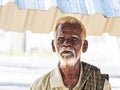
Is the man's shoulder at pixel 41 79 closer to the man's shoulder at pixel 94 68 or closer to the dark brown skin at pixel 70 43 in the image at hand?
the dark brown skin at pixel 70 43

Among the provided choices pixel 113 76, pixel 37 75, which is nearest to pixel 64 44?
pixel 37 75

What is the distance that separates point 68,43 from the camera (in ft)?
6.50

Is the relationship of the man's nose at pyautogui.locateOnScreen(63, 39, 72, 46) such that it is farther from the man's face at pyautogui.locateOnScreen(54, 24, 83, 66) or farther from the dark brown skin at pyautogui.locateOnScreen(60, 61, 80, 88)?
the dark brown skin at pyautogui.locateOnScreen(60, 61, 80, 88)

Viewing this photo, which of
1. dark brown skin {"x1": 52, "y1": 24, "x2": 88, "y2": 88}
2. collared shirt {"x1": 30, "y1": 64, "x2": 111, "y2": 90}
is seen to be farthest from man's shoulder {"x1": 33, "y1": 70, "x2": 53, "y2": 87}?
dark brown skin {"x1": 52, "y1": 24, "x2": 88, "y2": 88}

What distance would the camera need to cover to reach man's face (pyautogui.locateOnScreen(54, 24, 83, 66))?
1.98m

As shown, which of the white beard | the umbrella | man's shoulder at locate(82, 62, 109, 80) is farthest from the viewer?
man's shoulder at locate(82, 62, 109, 80)

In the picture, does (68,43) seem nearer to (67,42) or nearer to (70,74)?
(67,42)

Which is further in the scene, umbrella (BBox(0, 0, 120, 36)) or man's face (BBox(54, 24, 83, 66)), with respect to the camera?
man's face (BBox(54, 24, 83, 66))

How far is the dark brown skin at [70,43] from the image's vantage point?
1.99m

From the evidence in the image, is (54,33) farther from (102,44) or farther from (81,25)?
(102,44)

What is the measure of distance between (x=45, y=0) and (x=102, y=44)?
59 cm

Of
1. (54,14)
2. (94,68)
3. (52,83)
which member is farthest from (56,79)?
(54,14)

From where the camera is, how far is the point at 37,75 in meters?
2.09

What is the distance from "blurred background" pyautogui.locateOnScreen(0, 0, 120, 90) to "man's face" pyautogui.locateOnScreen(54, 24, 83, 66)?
64 mm
